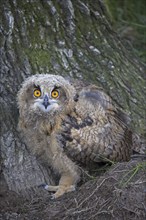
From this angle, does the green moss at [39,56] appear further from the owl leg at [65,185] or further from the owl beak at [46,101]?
the owl leg at [65,185]

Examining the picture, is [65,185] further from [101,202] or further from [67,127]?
[101,202]

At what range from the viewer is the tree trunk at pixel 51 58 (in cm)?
653

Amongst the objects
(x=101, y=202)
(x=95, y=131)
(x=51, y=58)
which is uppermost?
(x=51, y=58)

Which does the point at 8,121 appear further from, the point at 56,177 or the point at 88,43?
the point at 88,43

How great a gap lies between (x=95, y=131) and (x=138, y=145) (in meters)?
0.71

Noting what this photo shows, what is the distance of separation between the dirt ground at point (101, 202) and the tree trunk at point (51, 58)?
407 mm

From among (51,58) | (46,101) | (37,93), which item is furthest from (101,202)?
(51,58)

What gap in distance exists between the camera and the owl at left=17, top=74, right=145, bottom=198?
6.10 meters

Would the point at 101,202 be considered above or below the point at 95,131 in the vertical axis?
below

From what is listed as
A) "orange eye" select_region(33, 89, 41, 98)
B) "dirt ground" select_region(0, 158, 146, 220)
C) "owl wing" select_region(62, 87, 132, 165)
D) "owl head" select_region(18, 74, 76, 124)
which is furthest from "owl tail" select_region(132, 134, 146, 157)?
"orange eye" select_region(33, 89, 41, 98)

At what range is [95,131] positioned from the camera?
620 cm

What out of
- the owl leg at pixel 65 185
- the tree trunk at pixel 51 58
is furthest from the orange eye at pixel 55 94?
the owl leg at pixel 65 185

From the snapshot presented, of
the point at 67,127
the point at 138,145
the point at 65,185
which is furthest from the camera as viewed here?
the point at 138,145

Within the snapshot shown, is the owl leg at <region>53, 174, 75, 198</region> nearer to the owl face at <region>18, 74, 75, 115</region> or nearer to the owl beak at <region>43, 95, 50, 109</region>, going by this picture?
the owl face at <region>18, 74, 75, 115</region>
